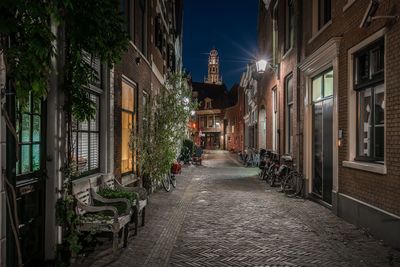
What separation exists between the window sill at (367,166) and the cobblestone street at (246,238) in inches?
43.6

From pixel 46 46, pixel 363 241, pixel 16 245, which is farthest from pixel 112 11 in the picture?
pixel 363 241

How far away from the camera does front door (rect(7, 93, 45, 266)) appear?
14.6 feet

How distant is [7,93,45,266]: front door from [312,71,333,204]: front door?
6.84 meters

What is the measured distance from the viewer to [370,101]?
7.71m

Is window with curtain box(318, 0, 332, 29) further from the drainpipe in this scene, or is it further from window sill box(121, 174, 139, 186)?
window sill box(121, 174, 139, 186)

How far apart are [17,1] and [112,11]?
1576 mm

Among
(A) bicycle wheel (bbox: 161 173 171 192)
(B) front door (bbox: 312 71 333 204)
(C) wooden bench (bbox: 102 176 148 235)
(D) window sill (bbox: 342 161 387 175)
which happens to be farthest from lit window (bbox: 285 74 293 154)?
(C) wooden bench (bbox: 102 176 148 235)

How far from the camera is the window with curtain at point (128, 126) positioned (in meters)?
9.96

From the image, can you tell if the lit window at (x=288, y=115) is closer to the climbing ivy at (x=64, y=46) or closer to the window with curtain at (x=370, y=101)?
the window with curtain at (x=370, y=101)

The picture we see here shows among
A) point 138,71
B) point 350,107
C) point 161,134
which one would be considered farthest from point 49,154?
point 138,71

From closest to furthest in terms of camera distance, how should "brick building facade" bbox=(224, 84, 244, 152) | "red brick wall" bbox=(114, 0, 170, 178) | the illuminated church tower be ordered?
"red brick wall" bbox=(114, 0, 170, 178), "brick building facade" bbox=(224, 84, 244, 152), the illuminated church tower

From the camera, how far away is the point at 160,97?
12.2 metres

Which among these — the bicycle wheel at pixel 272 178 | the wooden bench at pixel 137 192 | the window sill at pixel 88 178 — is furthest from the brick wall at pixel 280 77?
the window sill at pixel 88 178

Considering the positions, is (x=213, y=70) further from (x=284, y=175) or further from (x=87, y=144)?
(x=87, y=144)
